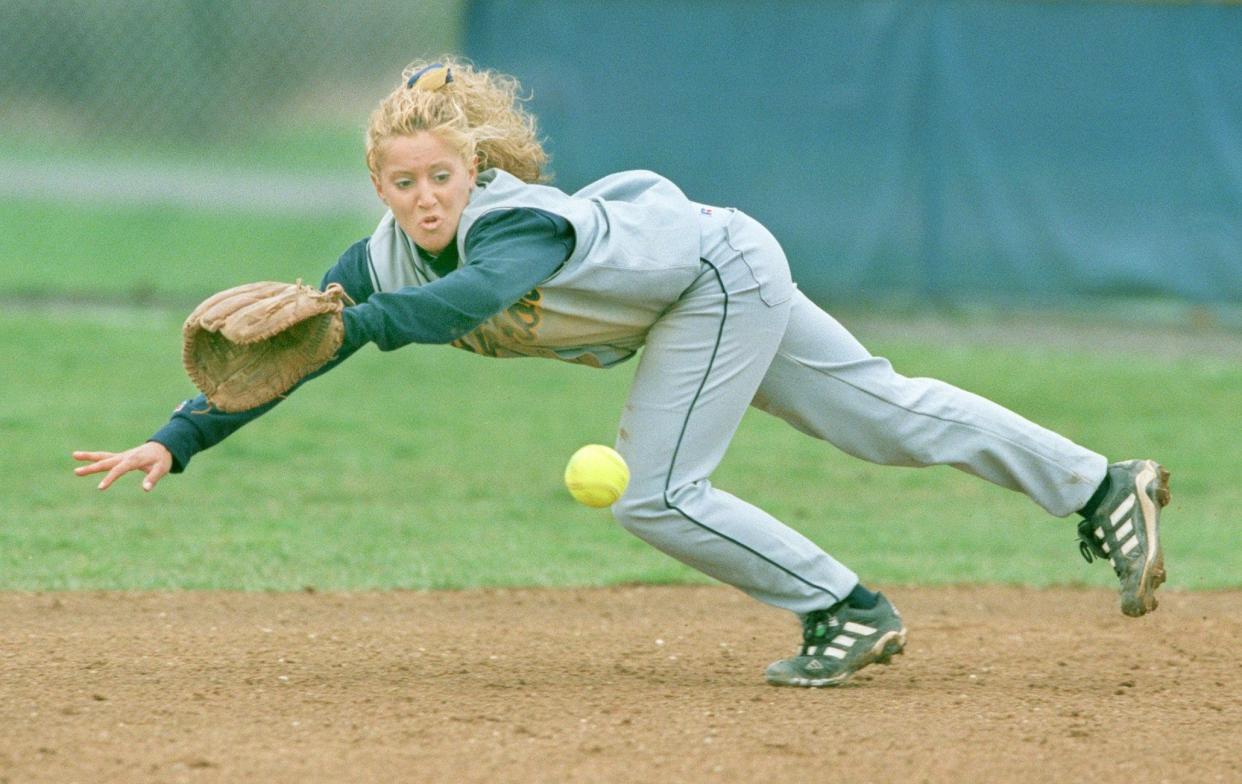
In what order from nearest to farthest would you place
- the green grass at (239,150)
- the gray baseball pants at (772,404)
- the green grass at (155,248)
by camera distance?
the gray baseball pants at (772,404) < the green grass at (155,248) < the green grass at (239,150)

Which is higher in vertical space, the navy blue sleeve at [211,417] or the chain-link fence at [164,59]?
the chain-link fence at [164,59]

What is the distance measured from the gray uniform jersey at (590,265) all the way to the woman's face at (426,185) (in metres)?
0.04

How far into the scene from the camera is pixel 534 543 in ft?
20.4

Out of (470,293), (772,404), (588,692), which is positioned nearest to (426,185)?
(470,293)

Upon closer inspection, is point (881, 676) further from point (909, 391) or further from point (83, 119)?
point (83, 119)

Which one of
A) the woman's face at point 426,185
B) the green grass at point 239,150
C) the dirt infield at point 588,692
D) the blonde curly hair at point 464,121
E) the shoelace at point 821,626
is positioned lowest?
the dirt infield at point 588,692

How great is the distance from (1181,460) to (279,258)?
8674 millimetres

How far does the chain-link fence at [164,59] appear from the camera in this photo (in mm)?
12883

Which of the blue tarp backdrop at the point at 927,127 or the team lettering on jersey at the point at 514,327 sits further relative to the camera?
the blue tarp backdrop at the point at 927,127

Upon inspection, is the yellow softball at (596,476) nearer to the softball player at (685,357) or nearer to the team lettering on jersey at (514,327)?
the softball player at (685,357)

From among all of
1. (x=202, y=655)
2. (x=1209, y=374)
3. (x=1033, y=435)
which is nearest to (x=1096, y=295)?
(x=1209, y=374)

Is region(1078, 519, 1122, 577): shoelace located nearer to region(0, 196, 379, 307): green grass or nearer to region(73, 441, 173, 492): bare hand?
region(73, 441, 173, 492): bare hand

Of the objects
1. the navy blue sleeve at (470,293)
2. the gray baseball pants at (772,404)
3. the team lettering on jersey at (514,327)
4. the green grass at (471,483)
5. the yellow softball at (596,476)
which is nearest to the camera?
the navy blue sleeve at (470,293)

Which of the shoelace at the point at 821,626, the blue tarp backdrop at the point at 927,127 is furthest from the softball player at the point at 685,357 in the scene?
the blue tarp backdrop at the point at 927,127
